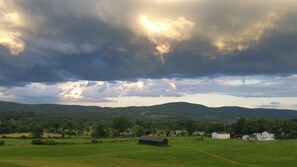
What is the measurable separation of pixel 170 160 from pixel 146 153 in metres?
12.2

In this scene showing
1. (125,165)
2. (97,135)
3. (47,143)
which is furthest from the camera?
(97,135)

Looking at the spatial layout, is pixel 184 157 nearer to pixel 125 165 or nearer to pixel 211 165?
pixel 211 165

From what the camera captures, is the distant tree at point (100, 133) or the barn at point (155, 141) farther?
the distant tree at point (100, 133)

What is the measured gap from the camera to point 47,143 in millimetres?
127500

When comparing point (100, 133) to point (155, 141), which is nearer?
point (155, 141)

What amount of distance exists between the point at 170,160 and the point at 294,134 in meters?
124

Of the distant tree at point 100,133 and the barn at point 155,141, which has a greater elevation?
the distant tree at point 100,133

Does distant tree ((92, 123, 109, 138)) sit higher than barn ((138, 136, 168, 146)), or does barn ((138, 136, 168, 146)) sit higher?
distant tree ((92, 123, 109, 138))

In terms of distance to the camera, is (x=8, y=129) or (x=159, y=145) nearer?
(x=159, y=145)

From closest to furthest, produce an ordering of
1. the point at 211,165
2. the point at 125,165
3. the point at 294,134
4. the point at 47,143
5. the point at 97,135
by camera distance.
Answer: the point at 125,165
the point at 211,165
the point at 47,143
the point at 97,135
the point at 294,134

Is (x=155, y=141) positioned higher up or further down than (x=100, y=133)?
further down

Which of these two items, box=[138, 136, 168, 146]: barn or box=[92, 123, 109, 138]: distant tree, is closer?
box=[138, 136, 168, 146]: barn

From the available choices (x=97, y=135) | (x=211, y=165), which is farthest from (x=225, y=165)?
(x=97, y=135)

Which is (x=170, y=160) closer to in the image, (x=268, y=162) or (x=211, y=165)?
(x=211, y=165)
